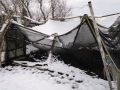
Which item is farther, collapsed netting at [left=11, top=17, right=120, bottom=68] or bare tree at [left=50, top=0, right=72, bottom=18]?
bare tree at [left=50, top=0, right=72, bottom=18]

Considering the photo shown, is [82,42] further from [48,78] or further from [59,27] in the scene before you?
[48,78]

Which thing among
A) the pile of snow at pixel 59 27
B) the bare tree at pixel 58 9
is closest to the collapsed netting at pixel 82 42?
the pile of snow at pixel 59 27

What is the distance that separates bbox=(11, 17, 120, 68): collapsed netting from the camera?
4.16 metres

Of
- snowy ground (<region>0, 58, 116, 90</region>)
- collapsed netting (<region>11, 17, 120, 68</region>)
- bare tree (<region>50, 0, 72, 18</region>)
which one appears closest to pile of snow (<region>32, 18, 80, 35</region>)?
collapsed netting (<region>11, 17, 120, 68</region>)

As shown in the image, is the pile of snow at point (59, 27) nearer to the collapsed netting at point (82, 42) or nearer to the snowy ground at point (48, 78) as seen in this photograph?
the collapsed netting at point (82, 42)

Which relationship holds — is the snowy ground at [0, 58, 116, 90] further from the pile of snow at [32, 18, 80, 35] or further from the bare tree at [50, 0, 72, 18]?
the bare tree at [50, 0, 72, 18]

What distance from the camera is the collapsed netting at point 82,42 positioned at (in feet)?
13.7

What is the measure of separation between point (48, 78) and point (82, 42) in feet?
5.60

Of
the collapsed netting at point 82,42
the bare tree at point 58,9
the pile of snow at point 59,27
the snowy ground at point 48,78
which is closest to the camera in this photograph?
the snowy ground at point 48,78

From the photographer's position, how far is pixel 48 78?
4.40 m

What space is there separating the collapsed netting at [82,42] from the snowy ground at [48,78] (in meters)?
0.46

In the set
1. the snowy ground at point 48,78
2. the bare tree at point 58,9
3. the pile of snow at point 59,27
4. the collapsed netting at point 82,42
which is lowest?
the snowy ground at point 48,78

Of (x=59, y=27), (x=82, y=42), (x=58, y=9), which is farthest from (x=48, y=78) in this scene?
(x=58, y=9)

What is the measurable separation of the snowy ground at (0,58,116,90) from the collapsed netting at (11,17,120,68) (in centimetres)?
46
